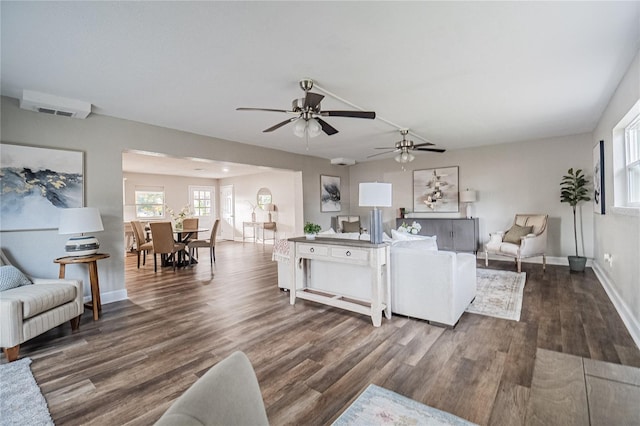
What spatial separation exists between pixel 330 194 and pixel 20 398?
6668 millimetres

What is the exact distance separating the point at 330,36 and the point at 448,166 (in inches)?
220

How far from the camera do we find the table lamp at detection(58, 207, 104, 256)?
316cm

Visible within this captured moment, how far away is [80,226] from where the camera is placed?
10.5 feet

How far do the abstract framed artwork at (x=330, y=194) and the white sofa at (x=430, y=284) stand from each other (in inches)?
179

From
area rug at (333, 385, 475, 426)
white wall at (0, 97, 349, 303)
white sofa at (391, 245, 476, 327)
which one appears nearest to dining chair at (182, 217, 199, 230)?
white wall at (0, 97, 349, 303)

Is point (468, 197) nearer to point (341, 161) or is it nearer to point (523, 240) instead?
point (523, 240)

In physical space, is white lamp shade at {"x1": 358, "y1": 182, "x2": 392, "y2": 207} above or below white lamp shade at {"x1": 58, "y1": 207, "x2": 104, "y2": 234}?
above

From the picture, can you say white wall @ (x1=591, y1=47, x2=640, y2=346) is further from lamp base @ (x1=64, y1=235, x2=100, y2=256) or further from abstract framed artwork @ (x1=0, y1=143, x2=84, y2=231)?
abstract framed artwork @ (x1=0, y1=143, x2=84, y2=231)

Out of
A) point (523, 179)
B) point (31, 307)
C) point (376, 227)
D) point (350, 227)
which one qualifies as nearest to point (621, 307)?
point (376, 227)

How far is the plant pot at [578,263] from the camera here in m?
4.96

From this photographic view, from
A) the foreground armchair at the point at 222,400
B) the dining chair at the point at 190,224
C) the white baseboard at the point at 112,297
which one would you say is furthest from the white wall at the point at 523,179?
the foreground armchair at the point at 222,400

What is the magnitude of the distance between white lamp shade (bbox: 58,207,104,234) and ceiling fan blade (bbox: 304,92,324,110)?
8.80ft

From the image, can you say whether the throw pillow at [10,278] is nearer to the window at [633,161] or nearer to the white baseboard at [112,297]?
the white baseboard at [112,297]

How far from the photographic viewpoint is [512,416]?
167 centimetres
